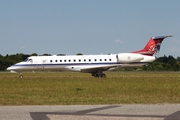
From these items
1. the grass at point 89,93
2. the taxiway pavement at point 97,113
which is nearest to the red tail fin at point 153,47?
the grass at point 89,93

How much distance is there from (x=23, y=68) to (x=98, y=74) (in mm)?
8695

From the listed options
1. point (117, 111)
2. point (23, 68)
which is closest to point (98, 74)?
point (23, 68)

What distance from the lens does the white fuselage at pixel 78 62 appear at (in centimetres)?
4834

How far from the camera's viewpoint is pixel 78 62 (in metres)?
48.8

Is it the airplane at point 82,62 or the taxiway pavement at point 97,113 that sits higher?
the airplane at point 82,62

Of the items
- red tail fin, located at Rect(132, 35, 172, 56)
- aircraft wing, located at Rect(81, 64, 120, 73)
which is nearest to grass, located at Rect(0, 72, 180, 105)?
aircraft wing, located at Rect(81, 64, 120, 73)

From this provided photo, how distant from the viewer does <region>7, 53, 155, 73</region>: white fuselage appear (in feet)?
159

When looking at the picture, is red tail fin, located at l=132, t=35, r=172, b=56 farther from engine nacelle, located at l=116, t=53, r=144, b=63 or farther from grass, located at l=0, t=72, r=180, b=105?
grass, located at l=0, t=72, r=180, b=105

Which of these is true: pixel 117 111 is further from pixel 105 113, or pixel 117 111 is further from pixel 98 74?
pixel 98 74

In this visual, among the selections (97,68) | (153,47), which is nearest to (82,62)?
(97,68)

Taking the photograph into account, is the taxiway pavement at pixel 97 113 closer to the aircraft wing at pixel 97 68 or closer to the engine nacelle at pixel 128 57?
the aircraft wing at pixel 97 68

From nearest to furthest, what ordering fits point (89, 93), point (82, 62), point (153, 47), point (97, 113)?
point (97, 113) < point (89, 93) < point (82, 62) < point (153, 47)

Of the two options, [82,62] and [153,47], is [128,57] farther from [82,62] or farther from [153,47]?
[82,62]

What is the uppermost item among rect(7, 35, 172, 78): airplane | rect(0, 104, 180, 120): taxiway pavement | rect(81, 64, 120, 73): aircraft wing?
rect(7, 35, 172, 78): airplane
